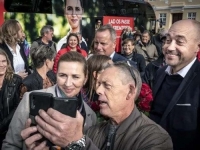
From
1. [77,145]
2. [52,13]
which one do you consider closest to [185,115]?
[77,145]

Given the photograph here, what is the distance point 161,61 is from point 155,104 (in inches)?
111

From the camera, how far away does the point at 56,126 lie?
4.21ft

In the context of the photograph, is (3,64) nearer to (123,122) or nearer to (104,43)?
(104,43)

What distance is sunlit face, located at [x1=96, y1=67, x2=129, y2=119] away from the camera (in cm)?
199

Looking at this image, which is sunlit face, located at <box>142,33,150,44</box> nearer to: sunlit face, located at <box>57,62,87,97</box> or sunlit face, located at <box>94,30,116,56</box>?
sunlit face, located at <box>94,30,116,56</box>

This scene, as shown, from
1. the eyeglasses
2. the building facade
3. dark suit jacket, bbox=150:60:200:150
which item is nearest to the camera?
dark suit jacket, bbox=150:60:200:150

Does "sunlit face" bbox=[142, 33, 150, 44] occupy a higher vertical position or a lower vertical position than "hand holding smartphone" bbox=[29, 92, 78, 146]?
lower

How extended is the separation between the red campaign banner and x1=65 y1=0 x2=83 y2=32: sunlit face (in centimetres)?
149

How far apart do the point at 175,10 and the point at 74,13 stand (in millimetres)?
36101

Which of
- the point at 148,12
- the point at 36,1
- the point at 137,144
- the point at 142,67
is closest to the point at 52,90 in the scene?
the point at 137,144

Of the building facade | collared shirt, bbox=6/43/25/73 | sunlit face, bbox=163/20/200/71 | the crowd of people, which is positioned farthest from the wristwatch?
the building facade

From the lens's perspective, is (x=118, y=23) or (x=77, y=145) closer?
(x=77, y=145)

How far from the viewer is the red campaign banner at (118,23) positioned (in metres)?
10.8

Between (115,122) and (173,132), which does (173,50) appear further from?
(115,122)
